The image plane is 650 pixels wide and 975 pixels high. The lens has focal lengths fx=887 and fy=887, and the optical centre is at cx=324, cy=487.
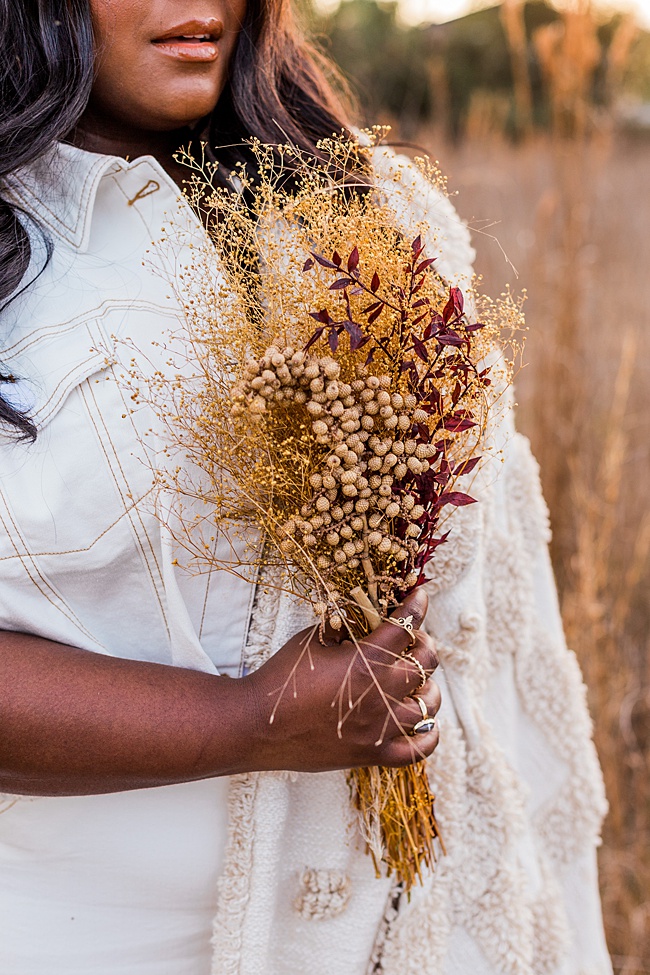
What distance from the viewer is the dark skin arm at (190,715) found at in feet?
2.99

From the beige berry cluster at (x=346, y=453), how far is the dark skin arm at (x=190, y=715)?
0.39ft

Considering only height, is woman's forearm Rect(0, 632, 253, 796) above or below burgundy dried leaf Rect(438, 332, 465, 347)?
below

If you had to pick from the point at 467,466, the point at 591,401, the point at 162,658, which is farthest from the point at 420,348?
the point at 591,401

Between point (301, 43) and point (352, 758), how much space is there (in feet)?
3.51

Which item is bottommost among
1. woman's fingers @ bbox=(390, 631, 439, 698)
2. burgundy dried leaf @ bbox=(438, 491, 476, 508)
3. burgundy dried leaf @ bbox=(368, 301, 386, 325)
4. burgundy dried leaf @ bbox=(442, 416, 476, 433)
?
A: woman's fingers @ bbox=(390, 631, 439, 698)

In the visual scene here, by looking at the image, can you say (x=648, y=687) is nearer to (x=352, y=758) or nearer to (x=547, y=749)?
(x=547, y=749)

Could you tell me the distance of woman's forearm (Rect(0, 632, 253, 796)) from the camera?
910mm

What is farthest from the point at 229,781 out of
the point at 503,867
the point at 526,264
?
the point at 526,264

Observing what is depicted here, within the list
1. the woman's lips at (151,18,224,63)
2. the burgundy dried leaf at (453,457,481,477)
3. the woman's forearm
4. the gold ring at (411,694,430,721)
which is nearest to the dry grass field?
the woman's lips at (151,18,224,63)

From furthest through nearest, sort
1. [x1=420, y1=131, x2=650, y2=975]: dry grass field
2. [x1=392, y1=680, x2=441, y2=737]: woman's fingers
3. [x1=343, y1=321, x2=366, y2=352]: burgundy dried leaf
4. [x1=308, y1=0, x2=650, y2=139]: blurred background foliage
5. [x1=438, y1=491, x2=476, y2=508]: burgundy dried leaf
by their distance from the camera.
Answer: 1. [x1=308, y1=0, x2=650, y2=139]: blurred background foliage
2. [x1=420, y1=131, x2=650, y2=975]: dry grass field
3. [x1=392, y1=680, x2=441, y2=737]: woman's fingers
4. [x1=438, y1=491, x2=476, y2=508]: burgundy dried leaf
5. [x1=343, y1=321, x2=366, y2=352]: burgundy dried leaf

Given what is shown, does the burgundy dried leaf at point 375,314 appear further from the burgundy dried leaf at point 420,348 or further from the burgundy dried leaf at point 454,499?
the burgundy dried leaf at point 454,499

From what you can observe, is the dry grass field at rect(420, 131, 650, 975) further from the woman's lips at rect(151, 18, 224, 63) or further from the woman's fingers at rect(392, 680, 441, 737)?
the woman's fingers at rect(392, 680, 441, 737)

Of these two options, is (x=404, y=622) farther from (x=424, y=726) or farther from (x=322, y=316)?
(x=322, y=316)

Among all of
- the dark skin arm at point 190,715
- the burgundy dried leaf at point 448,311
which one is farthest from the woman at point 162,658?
the burgundy dried leaf at point 448,311
